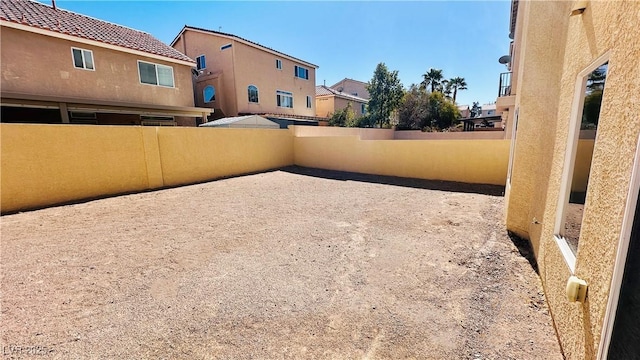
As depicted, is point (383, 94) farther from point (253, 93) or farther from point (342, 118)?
point (253, 93)

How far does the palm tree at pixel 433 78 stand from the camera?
118 ft

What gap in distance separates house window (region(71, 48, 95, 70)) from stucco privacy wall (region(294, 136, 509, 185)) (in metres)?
10.1

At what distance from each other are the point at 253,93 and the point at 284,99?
3341 mm

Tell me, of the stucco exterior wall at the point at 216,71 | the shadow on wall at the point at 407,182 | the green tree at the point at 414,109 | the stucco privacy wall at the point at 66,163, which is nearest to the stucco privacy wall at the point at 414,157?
the shadow on wall at the point at 407,182

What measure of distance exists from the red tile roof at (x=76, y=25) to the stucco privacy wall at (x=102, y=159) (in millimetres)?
7342

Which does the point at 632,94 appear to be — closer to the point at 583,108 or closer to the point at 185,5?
the point at 583,108

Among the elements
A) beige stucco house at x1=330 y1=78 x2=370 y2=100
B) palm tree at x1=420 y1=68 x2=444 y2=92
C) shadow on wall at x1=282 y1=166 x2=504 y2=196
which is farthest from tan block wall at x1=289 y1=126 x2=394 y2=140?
palm tree at x1=420 y1=68 x2=444 y2=92

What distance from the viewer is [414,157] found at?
10.7 metres

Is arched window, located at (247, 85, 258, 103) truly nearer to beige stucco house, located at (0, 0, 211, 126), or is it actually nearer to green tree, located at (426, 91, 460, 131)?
beige stucco house, located at (0, 0, 211, 126)

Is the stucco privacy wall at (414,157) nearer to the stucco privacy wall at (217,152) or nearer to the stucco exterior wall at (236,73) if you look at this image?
the stucco privacy wall at (217,152)

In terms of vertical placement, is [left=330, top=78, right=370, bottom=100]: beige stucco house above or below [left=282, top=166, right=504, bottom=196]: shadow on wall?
above

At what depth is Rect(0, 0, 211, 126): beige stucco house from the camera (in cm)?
1074

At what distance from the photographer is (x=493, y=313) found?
109 inches

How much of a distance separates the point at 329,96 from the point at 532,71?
26008 mm
